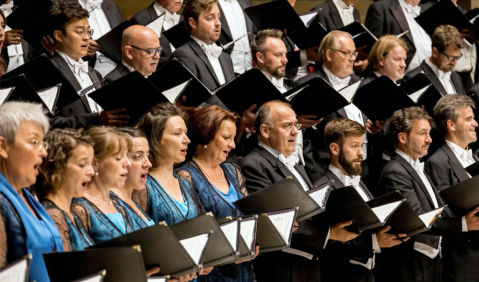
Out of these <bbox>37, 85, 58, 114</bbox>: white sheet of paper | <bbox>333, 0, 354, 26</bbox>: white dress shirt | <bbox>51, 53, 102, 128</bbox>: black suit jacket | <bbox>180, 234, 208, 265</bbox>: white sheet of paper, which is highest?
<bbox>37, 85, 58, 114</bbox>: white sheet of paper

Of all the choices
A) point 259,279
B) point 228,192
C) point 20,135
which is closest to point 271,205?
point 228,192

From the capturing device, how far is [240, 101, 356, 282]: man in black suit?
361 centimetres

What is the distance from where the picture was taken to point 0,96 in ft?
9.05

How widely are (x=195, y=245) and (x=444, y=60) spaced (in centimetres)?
379

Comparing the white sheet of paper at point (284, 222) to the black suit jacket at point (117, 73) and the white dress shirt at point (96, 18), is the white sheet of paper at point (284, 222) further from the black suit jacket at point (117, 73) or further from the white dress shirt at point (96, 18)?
the white dress shirt at point (96, 18)

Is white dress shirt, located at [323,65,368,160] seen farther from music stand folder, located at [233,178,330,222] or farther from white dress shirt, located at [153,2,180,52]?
music stand folder, located at [233,178,330,222]

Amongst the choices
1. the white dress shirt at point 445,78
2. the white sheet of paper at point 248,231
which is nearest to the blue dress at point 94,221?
the white sheet of paper at point 248,231

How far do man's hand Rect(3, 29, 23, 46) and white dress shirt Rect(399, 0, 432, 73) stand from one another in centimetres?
326

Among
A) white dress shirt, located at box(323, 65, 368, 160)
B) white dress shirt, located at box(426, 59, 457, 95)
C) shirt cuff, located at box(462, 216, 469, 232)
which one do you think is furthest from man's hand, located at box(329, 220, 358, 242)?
white dress shirt, located at box(426, 59, 457, 95)

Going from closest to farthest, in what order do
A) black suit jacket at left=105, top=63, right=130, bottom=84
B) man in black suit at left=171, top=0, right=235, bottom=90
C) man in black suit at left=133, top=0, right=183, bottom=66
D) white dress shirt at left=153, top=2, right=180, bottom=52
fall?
black suit jacket at left=105, top=63, right=130, bottom=84
man in black suit at left=171, top=0, right=235, bottom=90
man in black suit at left=133, top=0, right=183, bottom=66
white dress shirt at left=153, top=2, right=180, bottom=52

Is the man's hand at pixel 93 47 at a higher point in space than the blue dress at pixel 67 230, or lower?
higher

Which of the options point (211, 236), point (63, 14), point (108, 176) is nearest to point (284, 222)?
point (211, 236)

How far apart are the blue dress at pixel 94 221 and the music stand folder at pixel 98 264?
42 centimetres

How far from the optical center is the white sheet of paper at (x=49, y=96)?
3.02 metres
